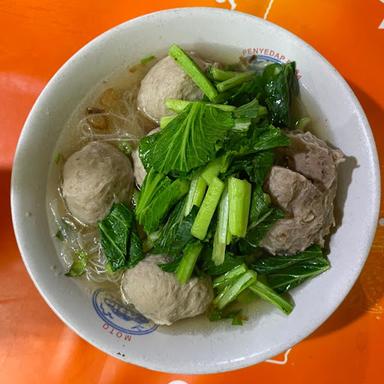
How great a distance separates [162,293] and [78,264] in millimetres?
369

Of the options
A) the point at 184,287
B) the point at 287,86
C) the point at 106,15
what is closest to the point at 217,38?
the point at 287,86

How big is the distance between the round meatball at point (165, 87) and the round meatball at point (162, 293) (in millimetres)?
546

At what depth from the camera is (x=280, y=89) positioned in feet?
5.09

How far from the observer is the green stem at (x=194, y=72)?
149 centimetres

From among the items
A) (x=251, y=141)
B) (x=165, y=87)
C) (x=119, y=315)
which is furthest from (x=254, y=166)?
(x=119, y=315)

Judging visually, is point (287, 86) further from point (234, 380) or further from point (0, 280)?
point (0, 280)

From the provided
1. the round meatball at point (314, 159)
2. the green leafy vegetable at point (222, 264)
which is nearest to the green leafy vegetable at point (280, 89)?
the round meatball at point (314, 159)

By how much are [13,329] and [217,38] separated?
4.54 ft

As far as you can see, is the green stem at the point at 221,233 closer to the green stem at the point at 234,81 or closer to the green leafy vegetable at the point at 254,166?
the green leafy vegetable at the point at 254,166

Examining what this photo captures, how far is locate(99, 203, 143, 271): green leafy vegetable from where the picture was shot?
1534 millimetres

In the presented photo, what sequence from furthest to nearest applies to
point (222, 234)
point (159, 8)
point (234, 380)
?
Answer: point (159, 8) → point (234, 380) → point (222, 234)

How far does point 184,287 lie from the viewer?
1444 millimetres

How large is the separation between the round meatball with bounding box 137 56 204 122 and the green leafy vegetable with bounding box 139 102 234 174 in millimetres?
141

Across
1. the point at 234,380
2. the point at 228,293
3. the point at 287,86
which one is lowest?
the point at 234,380
